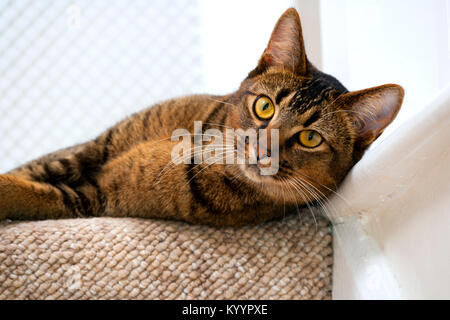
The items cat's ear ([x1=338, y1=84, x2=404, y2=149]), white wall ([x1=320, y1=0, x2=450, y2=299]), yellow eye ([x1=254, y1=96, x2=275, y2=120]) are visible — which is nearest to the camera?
white wall ([x1=320, y1=0, x2=450, y2=299])

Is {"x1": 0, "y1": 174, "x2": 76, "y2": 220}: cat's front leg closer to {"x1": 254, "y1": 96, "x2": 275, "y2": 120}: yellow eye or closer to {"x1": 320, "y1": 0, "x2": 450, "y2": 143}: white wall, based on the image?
{"x1": 254, "y1": 96, "x2": 275, "y2": 120}: yellow eye

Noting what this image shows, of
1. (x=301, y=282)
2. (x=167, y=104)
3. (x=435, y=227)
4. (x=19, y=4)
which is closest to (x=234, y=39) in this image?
(x=167, y=104)

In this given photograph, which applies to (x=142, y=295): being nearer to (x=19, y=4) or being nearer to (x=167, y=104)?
(x=167, y=104)

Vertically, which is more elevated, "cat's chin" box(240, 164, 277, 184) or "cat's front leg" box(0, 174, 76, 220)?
"cat's chin" box(240, 164, 277, 184)

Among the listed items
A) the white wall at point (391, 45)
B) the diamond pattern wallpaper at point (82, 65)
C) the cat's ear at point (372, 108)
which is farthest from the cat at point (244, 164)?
the diamond pattern wallpaper at point (82, 65)

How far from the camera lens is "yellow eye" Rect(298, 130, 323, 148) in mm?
1005

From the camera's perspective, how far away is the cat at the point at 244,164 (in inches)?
39.3

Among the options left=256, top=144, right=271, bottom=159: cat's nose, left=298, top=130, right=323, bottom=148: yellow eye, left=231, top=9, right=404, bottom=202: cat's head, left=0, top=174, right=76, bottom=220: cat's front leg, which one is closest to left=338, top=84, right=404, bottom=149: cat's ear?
left=231, top=9, right=404, bottom=202: cat's head

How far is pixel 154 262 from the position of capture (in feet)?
3.20

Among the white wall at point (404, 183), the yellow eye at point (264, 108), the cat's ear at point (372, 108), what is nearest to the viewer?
the white wall at point (404, 183)

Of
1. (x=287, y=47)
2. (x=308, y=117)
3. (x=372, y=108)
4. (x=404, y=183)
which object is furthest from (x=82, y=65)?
(x=404, y=183)

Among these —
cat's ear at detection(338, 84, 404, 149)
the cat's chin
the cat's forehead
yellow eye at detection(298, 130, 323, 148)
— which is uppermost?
the cat's forehead

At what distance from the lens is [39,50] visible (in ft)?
5.79

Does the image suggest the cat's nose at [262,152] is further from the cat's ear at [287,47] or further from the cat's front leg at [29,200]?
the cat's front leg at [29,200]
